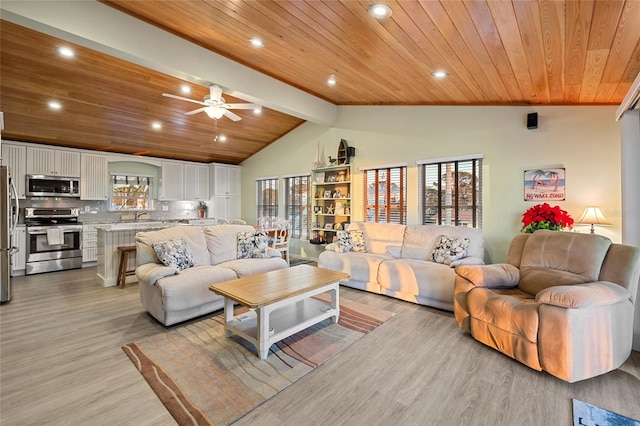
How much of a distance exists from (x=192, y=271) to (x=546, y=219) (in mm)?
4321

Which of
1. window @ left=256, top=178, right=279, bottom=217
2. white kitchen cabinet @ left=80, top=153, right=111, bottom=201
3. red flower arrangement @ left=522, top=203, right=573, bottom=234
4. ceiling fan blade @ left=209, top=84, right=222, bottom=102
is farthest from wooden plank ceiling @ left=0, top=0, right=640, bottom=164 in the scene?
window @ left=256, top=178, right=279, bottom=217

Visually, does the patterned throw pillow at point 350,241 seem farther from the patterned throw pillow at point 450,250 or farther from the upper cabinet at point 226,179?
the upper cabinet at point 226,179

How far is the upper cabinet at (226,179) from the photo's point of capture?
26.4ft

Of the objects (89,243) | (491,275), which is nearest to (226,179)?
(89,243)

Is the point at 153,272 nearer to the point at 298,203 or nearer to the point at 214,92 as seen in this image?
the point at 214,92

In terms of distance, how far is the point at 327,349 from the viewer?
8.43 feet

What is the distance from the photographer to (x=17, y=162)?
5328mm

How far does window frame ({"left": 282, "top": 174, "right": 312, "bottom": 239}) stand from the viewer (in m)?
6.88

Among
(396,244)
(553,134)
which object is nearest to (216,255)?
(396,244)

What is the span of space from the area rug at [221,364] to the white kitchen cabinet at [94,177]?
16.1 feet

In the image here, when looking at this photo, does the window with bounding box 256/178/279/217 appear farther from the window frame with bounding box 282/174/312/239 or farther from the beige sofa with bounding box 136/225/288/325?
the beige sofa with bounding box 136/225/288/325

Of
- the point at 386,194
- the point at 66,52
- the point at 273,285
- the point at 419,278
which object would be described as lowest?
the point at 419,278

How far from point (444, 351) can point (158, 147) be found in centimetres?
688

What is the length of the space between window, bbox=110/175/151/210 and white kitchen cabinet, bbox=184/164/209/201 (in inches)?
34.9
